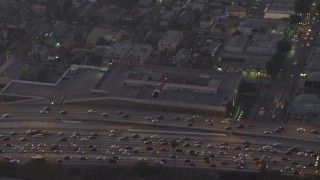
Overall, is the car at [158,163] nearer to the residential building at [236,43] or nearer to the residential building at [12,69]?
the residential building at [12,69]

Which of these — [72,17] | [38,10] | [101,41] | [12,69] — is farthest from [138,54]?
[38,10]

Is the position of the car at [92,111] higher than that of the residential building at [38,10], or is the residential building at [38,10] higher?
the residential building at [38,10]

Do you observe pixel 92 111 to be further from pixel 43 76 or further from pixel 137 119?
pixel 43 76

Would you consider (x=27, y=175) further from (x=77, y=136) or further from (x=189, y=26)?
(x=189, y=26)

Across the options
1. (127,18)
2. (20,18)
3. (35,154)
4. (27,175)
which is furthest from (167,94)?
(20,18)

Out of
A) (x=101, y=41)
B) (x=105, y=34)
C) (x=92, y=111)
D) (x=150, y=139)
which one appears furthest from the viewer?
(x=105, y=34)

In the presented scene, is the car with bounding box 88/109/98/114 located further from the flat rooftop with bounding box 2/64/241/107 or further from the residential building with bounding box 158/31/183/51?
the residential building with bounding box 158/31/183/51

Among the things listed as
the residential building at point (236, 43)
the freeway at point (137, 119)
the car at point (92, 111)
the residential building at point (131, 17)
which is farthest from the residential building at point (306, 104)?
the residential building at point (131, 17)

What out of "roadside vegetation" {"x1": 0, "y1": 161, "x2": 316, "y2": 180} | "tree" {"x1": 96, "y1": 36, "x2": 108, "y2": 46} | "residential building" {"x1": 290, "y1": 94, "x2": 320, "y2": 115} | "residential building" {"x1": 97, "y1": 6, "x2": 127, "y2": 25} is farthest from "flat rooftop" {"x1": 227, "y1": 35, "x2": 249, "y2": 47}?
"roadside vegetation" {"x1": 0, "y1": 161, "x2": 316, "y2": 180}
